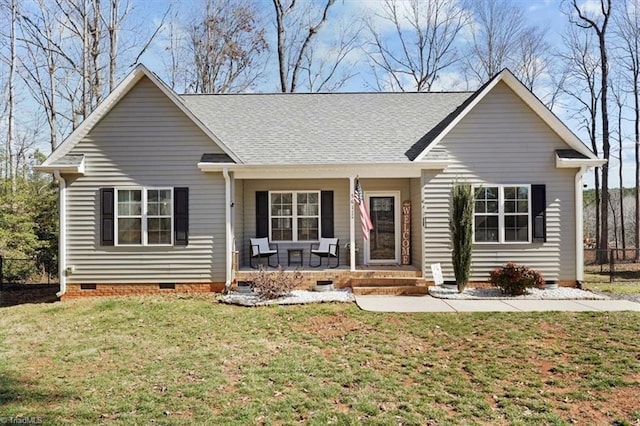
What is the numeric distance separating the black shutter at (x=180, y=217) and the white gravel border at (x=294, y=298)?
6.16ft

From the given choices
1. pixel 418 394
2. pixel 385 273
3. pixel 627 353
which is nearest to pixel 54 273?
pixel 385 273

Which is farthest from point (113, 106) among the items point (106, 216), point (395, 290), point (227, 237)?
point (395, 290)

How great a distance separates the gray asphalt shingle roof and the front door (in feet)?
5.73

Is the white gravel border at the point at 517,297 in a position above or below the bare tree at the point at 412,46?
below

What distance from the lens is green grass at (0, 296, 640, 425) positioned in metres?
4.44

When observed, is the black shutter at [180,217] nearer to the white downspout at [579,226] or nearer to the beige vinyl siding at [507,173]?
the beige vinyl siding at [507,173]

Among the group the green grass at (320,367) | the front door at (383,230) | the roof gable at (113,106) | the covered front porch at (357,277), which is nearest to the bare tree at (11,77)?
the roof gable at (113,106)

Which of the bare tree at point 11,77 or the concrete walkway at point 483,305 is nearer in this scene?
the concrete walkway at point 483,305

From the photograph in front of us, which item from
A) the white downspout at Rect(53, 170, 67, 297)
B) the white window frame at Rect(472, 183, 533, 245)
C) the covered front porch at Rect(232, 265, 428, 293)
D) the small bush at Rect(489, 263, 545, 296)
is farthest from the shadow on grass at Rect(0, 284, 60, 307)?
the white window frame at Rect(472, 183, 533, 245)

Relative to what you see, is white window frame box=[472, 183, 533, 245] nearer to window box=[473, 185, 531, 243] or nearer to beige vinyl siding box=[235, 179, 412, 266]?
window box=[473, 185, 531, 243]

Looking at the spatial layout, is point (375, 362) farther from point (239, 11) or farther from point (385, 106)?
point (239, 11)

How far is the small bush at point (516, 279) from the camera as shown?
9539mm

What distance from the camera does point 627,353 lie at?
5973 mm

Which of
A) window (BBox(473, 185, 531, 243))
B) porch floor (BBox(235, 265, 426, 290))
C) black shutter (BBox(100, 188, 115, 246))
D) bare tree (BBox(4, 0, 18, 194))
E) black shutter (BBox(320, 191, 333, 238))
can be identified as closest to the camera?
black shutter (BBox(100, 188, 115, 246))
